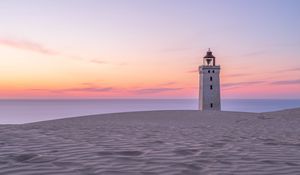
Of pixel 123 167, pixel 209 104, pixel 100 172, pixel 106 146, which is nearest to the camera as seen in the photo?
pixel 100 172

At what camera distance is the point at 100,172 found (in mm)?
4879

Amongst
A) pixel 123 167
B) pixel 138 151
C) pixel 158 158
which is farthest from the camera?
pixel 138 151

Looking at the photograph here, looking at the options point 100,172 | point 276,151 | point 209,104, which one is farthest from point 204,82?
point 100,172

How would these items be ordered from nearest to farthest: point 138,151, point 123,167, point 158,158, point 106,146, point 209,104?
point 123,167, point 158,158, point 138,151, point 106,146, point 209,104

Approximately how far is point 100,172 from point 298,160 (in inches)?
146

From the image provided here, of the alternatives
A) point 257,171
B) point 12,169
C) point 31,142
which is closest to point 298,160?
point 257,171

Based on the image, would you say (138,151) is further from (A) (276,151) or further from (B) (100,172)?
(A) (276,151)

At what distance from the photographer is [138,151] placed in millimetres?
6660

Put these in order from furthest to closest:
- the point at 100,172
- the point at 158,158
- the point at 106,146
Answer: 1. the point at 106,146
2. the point at 158,158
3. the point at 100,172

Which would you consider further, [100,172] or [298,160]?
[298,160]

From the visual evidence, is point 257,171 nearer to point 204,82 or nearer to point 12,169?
point 12,169

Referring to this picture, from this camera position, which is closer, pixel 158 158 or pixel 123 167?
pixel 123 167

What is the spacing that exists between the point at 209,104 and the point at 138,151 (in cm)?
3546

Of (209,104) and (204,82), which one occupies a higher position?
(204,82)
